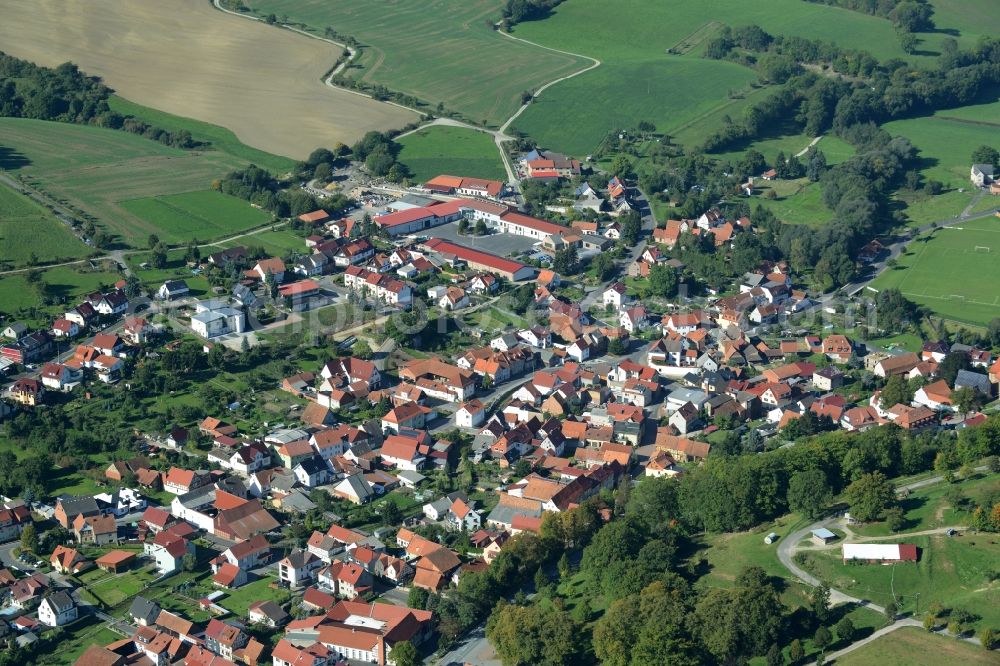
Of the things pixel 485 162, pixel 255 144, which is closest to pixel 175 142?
pixel 255 144

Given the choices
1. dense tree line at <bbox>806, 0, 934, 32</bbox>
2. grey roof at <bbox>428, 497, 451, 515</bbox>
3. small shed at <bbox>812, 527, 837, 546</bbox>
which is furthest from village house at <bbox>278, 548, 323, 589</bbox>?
dense tree line at <bbox>806, 0, 934, 32</bbox>

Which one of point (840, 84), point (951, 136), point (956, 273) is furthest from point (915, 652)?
point (840, 84)

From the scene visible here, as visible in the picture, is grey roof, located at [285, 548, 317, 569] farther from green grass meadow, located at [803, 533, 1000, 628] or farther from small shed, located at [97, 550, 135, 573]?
green grass meadow, located at [803, 533, 1000, 628]

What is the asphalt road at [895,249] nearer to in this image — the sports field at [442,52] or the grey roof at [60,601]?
the sports field at [442,52]

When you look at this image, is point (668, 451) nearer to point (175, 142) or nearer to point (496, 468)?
point (496, 468)

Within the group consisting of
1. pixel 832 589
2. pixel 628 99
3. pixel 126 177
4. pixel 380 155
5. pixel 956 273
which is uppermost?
pixel 628 99

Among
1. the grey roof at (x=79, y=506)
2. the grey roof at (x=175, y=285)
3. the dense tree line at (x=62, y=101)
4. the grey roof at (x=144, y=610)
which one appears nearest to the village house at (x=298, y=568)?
the grey roof at (x=144, y=610)

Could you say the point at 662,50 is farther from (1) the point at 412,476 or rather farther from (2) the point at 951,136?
(1) the point at 412,476
